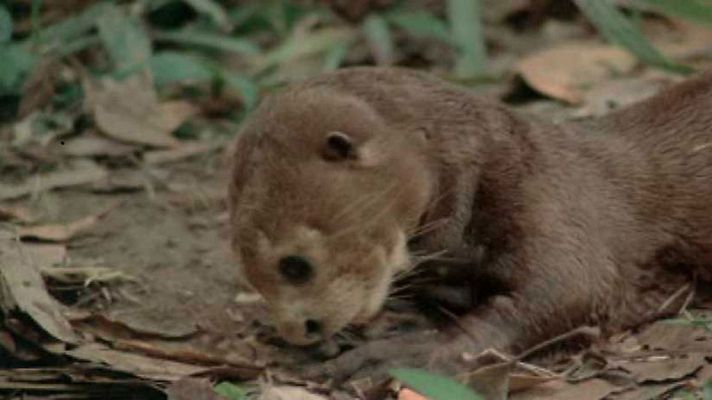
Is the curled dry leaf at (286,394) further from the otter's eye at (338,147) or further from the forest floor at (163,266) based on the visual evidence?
the otter's eye at (338,147)

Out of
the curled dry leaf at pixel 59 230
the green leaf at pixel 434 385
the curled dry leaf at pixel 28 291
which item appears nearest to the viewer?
the green leaf at pixel 434 385

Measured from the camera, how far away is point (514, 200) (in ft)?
13.6

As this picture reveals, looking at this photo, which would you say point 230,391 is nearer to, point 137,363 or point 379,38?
point 137,363

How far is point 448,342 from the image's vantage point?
4.04 meters

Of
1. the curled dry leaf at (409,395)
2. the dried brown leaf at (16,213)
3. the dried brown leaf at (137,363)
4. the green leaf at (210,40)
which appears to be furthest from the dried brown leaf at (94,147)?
the curled dry leaf at (409,395)

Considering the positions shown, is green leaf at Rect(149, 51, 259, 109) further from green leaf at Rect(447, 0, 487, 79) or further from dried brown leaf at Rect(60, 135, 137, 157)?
green leaf at Rect(447, 0, 487, 79)

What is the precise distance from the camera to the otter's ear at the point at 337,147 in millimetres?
3990

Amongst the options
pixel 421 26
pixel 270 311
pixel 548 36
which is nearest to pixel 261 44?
pixel 421 26

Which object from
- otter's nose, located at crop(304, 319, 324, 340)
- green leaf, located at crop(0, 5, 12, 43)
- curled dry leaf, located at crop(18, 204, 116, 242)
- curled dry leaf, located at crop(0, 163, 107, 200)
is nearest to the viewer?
otter's nose, located at crop(304, 319, 324, 340)

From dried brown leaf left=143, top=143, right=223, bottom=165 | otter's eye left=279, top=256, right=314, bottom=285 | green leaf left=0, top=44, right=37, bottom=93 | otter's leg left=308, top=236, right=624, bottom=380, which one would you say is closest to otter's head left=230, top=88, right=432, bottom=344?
otter's eye left=279, top=256, right=314, bottom=285

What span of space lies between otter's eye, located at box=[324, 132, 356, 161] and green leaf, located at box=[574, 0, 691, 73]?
1661 mm

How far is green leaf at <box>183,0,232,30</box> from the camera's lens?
19.8 feet

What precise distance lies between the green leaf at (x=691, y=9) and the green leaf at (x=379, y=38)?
3.59 feet

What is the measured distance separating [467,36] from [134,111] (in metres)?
1.18
